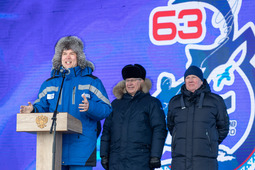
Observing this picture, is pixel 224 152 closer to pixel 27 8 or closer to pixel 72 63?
pixel 72 63

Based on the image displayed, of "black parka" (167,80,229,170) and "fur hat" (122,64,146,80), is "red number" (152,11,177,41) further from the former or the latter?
"black parka" (167,80,229,170)

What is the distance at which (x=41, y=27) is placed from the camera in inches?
196

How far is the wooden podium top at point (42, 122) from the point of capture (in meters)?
2.31

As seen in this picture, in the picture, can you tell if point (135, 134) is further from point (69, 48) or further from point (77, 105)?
point (69, 48)

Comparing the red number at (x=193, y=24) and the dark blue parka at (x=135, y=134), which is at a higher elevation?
the red number at (x=193, y=24)

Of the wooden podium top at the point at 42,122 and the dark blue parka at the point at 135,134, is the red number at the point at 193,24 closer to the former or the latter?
the dark blue parka at the point at 135,134

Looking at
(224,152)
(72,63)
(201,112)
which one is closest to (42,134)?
(72,63)

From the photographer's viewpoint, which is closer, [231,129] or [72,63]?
[72,63]

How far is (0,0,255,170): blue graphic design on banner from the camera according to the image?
427 centimetres

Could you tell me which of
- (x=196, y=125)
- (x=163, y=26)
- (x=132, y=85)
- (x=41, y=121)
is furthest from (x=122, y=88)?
(x=163, y=26)

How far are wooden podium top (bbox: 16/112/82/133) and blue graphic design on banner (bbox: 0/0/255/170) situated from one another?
2.26 metres

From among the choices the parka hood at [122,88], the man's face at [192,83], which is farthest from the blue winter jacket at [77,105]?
the man's face at [192,83]

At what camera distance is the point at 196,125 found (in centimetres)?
310

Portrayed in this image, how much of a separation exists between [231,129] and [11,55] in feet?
9.15
